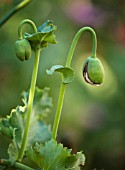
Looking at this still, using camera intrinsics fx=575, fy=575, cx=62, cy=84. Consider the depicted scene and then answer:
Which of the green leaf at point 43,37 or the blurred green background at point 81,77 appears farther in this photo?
the blurred green background at point 81,77

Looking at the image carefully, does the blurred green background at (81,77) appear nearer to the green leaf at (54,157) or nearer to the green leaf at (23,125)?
the green leaf at (23,125)

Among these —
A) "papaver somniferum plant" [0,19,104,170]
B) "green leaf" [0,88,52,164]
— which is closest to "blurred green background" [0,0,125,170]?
"green leaf" [0,88,52,164]

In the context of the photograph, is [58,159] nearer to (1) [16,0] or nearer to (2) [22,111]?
(2) [22,111]

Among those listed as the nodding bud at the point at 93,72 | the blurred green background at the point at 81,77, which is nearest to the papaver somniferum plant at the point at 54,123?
the nodding bud at the point at 93,72

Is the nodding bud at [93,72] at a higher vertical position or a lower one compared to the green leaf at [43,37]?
lower

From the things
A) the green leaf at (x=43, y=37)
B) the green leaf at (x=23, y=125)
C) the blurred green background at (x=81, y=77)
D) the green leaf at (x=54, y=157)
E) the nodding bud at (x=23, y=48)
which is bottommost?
the green leaf at (x=54, y=157)

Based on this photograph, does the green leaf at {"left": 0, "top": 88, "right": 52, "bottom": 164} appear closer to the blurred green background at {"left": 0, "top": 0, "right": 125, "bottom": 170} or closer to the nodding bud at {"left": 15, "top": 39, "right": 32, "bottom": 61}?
the nodding bud at {"left": 15, "top": 39, "right": 32, "bottom": 61}
